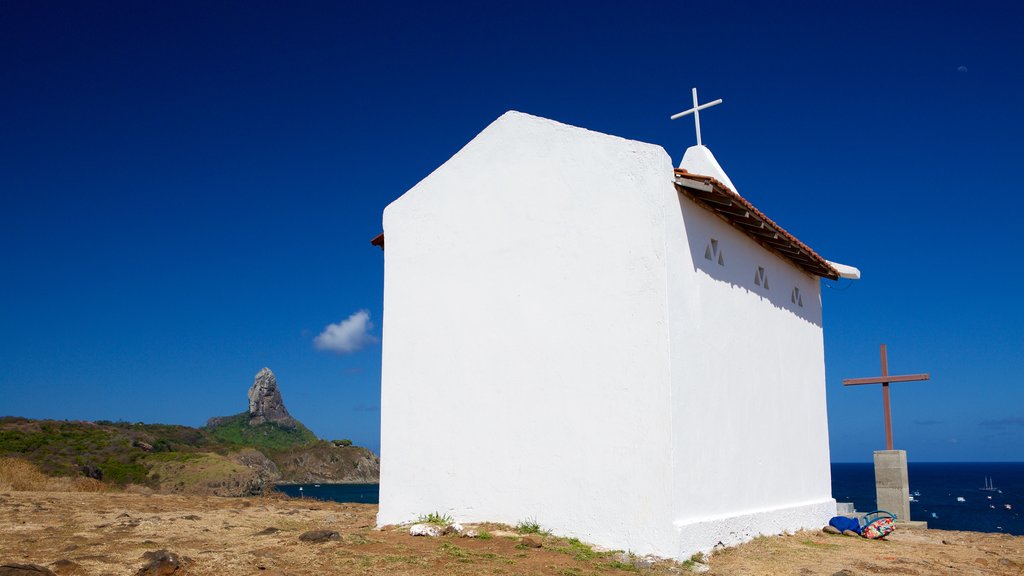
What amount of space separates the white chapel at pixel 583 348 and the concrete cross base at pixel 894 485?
456 centimetres

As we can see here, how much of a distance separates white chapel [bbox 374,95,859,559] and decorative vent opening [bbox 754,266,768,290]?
53 millimetres

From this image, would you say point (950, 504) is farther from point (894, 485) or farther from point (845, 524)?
point (845, 524)

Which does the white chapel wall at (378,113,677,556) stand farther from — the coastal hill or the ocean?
the ocean

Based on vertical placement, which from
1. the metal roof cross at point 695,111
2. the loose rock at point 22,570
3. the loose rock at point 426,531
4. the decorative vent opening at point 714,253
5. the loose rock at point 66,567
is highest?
the metal roof cross at point 695,111

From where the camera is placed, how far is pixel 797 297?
1506 cm

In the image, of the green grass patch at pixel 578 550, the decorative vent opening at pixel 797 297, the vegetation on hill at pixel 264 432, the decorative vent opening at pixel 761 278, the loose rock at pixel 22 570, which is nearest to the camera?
the loose rock at pixel 22 570

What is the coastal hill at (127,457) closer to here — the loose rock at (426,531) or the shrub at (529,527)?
the loose rock at (426,531)

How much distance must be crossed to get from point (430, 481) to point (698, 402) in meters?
4.29

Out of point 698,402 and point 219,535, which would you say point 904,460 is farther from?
point 219,535

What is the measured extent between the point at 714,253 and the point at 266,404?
340 feet

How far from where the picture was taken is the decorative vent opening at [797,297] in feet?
48.9

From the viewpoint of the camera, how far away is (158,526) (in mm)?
11023

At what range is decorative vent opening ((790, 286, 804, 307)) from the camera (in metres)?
14.9

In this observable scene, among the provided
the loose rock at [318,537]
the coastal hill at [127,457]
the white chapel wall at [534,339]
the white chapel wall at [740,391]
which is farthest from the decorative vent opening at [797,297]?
the coastal hill at [127,457]
